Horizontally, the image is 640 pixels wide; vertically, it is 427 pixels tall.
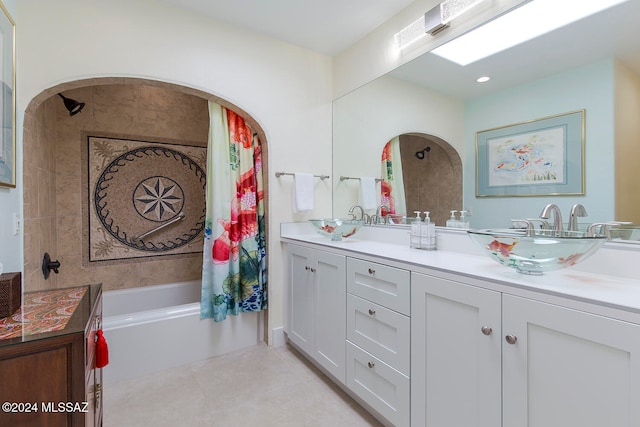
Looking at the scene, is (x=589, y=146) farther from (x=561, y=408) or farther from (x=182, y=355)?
(x=182, y=355)

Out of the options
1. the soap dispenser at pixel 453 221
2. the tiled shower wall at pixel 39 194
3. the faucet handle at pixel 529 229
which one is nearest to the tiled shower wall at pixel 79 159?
the tiled shower wall at pixel 39 194

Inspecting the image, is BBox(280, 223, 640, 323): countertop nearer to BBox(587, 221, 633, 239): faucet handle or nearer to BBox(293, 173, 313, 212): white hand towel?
BBox(587, 221, 633, 239): faucet handle

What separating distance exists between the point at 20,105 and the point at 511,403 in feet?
8.47

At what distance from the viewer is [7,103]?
4.23 ft

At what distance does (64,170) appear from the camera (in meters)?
2.63

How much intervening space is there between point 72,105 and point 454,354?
3272 millimetres

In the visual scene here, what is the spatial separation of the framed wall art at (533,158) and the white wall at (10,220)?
7.73 ft

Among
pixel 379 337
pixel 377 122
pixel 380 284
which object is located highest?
pixel 377 122

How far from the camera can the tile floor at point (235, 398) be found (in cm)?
162

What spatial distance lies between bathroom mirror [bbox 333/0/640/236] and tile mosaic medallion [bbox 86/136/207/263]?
2148mm

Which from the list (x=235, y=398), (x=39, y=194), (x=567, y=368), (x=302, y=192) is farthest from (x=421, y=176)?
(x=39, y=194)

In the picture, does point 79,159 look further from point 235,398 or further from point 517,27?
point 517,27

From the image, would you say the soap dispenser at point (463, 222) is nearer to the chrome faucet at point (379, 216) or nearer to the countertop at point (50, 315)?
the chrome faucet at point (379, 216)

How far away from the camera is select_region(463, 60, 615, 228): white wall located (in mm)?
1242
